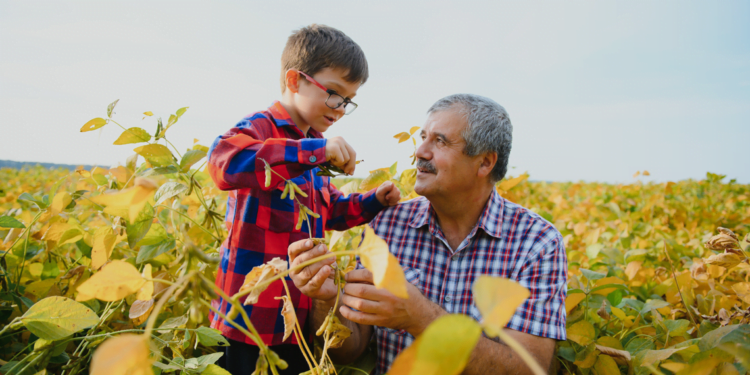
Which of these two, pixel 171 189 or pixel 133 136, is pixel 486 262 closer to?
pixel 171 189

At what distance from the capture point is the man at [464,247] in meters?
1.12

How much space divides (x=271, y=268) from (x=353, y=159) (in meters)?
0.45

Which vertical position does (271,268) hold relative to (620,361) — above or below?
above

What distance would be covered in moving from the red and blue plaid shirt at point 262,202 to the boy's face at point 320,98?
0.21 ft

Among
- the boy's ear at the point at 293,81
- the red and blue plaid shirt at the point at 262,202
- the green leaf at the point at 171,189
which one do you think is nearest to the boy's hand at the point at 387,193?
the red and blue plaid shirt at the point at 262,202

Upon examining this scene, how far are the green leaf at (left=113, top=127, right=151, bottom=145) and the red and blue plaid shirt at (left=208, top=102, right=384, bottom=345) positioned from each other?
0.52 ft

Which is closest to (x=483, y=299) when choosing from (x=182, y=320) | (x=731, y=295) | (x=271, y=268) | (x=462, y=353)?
(x=462, y=353)

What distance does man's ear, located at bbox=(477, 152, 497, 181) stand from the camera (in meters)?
1.54

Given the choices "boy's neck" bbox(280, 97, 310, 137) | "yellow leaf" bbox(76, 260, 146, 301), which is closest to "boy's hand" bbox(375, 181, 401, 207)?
"boy's neck" bbox(280, 97, 310, 137)

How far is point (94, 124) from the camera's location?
97cm

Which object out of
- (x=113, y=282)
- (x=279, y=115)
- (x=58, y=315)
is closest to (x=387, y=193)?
(x=279, y=115)

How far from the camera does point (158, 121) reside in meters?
1.06

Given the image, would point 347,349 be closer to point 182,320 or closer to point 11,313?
point 182,320

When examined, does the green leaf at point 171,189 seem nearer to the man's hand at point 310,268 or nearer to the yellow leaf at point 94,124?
the yellow leaf at point 94,124
